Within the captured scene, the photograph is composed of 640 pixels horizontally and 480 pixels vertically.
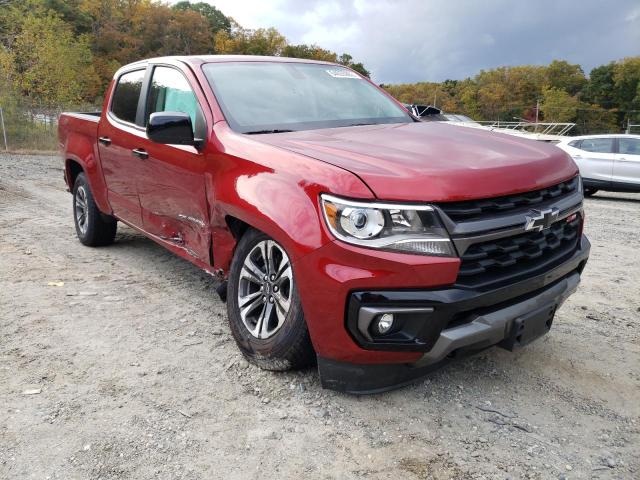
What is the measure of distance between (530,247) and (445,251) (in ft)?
1.97

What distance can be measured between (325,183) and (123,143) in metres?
2.67

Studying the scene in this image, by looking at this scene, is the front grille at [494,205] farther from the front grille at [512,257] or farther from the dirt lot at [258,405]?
the dirt lot at [258,405]

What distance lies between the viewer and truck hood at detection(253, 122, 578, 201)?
2.42 meters

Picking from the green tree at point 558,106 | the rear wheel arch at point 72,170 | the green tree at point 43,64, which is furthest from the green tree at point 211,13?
the rear wheel arch at point 72,170

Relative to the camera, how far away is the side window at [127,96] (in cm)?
460

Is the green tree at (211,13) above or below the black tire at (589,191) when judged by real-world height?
above

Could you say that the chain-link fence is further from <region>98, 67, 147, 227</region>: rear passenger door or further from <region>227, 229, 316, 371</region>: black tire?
<region>227, 229, 316, 371</region>: black tire

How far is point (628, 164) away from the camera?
12016mm

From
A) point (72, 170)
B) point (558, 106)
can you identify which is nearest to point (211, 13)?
point (558, 106)

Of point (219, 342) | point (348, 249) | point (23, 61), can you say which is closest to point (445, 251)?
point (348, 249)

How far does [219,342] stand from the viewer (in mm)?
3553

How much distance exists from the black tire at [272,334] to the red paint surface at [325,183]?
0.48 feet

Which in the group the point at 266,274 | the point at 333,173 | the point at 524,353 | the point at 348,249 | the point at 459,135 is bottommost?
the point at 524,353

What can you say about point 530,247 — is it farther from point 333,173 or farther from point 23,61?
point 23,61
